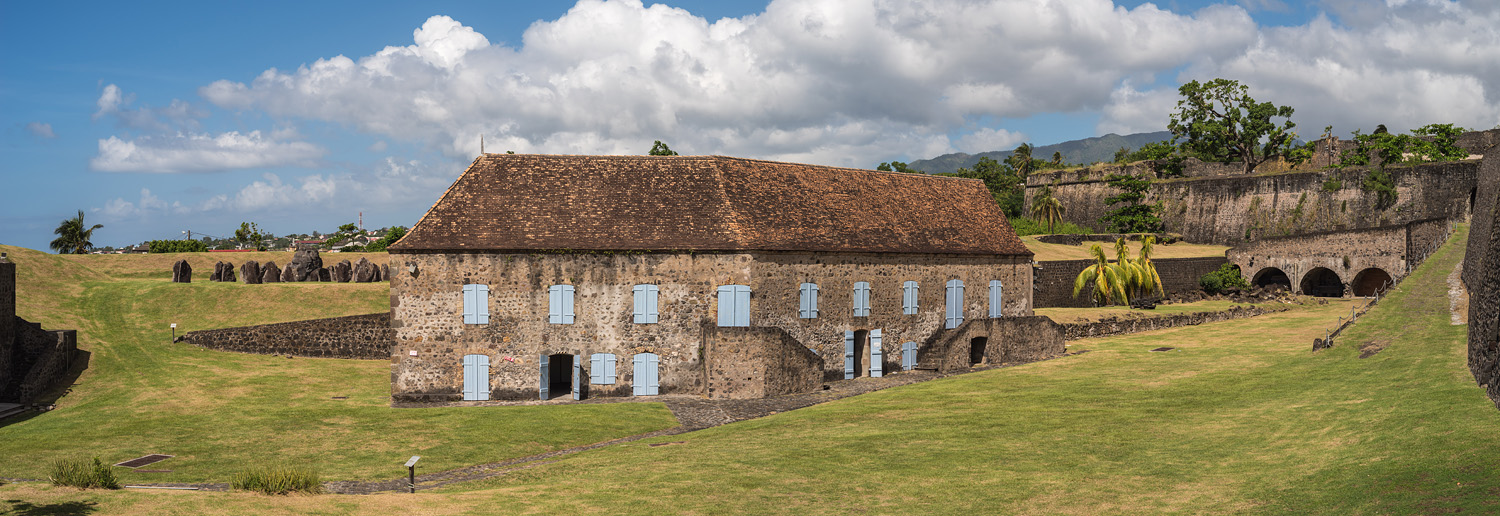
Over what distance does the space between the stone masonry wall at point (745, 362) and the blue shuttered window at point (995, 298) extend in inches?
418

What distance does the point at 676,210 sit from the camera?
29.0m

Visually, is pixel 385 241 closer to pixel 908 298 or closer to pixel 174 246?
pixel 174 246

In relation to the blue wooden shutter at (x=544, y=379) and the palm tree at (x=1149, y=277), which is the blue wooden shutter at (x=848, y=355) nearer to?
the blue wooden shutter at (x=544, y=379)

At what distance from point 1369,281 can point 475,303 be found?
46.8m

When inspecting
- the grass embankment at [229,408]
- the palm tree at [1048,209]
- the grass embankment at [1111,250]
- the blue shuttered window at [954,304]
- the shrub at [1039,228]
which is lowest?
the grass embankment at [229,408]

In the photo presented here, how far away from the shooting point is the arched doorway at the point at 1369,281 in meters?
47.8

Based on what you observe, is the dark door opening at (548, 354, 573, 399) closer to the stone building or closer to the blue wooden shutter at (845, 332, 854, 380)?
the stone building

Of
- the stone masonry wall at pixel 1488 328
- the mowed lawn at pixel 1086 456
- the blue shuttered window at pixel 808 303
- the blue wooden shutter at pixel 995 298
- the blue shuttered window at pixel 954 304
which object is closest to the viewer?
the mowed lawn at pixel 1086 456

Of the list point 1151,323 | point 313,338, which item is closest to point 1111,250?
point 1151,323

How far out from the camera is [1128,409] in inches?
824

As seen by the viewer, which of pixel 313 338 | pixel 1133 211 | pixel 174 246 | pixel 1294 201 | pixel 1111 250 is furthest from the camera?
pixel 1133 211

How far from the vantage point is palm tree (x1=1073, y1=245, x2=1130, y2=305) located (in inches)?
1775

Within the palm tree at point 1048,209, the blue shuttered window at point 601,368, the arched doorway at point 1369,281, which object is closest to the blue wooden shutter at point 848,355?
the blue shuttered window at point 601,368

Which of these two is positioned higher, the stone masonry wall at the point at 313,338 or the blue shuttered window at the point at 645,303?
the blue shuttered window at the point at 645,303
